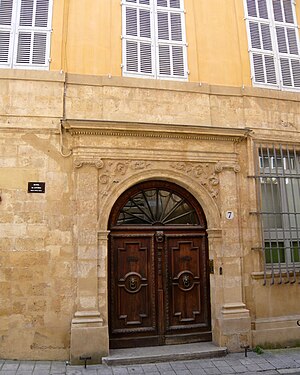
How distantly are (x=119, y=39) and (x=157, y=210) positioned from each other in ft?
10.8

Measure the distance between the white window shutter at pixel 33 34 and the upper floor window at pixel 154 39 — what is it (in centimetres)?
142

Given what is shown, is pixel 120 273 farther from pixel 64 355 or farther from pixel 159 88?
pixel 159 88

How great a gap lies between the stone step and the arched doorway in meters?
0.15

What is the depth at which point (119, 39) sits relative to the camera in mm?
6777

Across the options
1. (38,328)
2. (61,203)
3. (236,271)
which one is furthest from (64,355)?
(236,271)

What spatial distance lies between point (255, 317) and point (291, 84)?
4683mm

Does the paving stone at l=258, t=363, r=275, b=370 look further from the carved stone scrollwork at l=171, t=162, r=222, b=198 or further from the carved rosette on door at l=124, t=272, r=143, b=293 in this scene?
the carved stone scrollwork at l=171, t=162, r=222, b=198

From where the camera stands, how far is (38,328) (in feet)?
18.4

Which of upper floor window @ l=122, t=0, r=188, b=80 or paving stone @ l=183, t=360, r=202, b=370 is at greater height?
upper floor window @ l=122, t=0, r=188, b=80

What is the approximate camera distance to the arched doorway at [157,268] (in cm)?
608

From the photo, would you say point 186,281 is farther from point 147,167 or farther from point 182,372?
point 147,167

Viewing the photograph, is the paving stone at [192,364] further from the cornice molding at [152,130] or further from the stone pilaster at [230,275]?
the cornice molding at [152,130]

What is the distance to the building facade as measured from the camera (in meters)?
5.79

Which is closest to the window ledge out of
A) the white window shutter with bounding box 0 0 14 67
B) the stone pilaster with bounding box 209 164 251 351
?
the stone pilaster with bounding box 209 164 251 351
